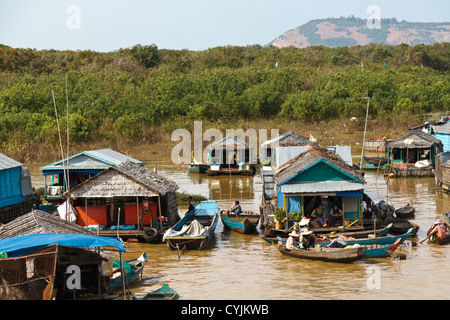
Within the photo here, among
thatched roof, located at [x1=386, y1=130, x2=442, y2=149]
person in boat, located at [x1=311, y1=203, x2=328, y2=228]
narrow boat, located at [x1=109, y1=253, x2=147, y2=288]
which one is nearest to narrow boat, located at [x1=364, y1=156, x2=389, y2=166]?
thatched roof, located at [x1=386, y1=130, x2=442, y2=149]

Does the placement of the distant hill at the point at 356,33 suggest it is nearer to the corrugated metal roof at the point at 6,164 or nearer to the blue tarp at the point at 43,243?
the corrugated metal roof at the point at 6,164

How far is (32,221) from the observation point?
1306cm

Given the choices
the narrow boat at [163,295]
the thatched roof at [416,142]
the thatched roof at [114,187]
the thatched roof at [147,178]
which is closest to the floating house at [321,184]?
the thatched roof at [147,178]

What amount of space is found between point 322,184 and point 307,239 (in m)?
2.00

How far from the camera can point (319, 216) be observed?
1773cm

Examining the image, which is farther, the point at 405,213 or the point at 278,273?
the point at 405,213

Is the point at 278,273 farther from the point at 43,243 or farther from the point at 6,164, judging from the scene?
the point at 6,164

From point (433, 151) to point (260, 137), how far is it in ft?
46.1

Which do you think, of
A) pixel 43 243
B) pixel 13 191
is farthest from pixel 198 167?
pixel 43 243

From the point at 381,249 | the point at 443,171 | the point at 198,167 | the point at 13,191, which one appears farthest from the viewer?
the point at 198,167

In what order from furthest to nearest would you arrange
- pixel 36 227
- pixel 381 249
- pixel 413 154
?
pixel 413 154 → pixel 381 249 → pixel 36 227

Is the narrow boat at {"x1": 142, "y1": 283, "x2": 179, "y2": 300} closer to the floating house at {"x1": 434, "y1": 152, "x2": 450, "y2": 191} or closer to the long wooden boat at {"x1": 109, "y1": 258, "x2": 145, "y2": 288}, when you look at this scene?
the long wooden boat at {"x1": 109, "y1": 258, "x2": 145, "y2": 288}

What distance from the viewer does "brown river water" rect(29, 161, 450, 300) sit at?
13.4 meters

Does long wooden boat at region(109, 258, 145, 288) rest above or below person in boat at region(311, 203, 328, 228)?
below
